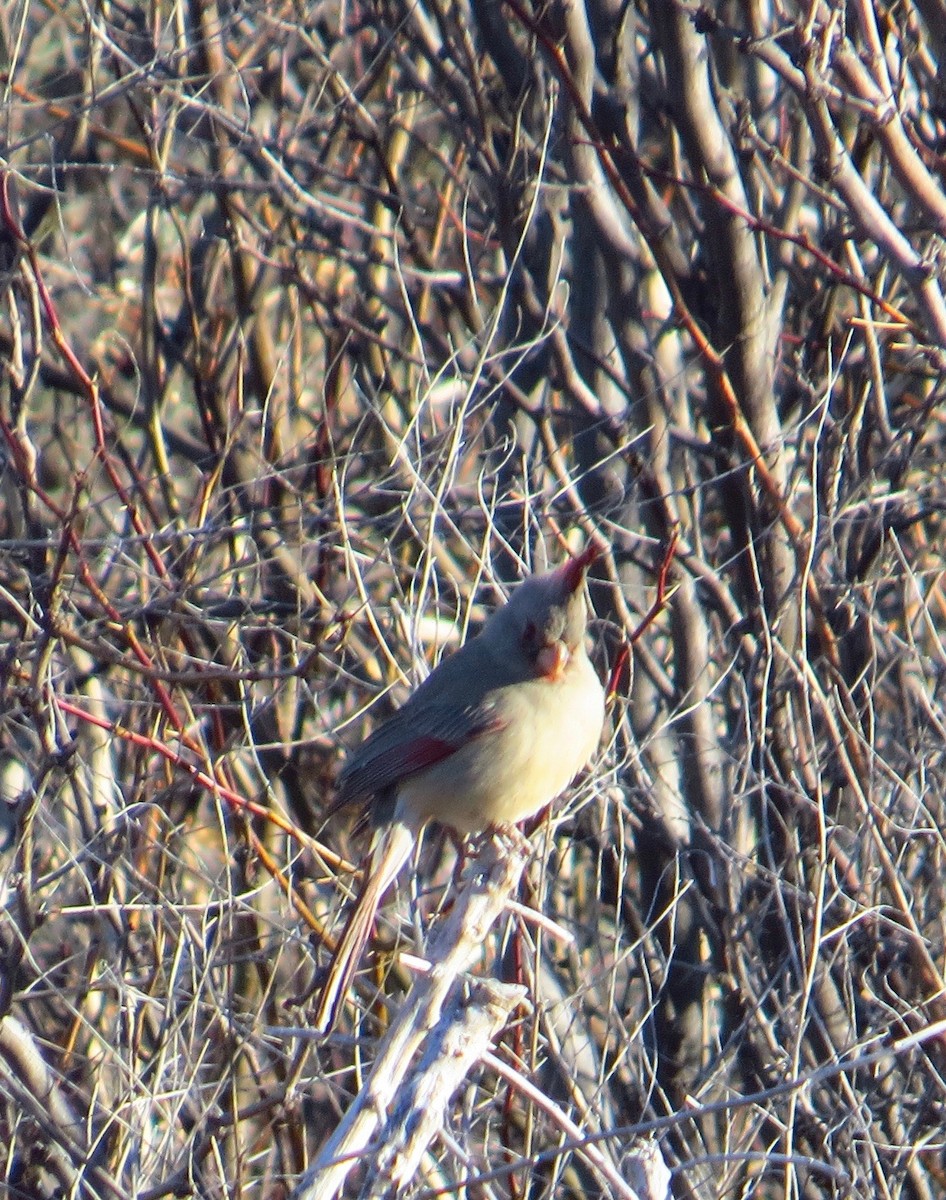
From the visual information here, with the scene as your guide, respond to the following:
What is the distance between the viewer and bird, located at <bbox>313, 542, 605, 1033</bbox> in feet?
17.2

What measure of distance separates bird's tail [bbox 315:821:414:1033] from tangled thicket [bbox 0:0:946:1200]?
5.8 inches

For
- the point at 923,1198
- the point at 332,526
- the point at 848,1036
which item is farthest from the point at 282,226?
the point at 923,1198

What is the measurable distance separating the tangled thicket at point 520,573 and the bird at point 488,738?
22 centimetres

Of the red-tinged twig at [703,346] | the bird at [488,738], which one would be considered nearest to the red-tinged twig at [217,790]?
the bird at [488,738]

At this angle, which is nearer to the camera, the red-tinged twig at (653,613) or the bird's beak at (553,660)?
the red-tinged twig at (653,613)

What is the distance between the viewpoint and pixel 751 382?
660 centimetres

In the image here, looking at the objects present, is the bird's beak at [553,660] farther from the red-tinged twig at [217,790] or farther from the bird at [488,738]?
the red-tinged twig at [217,790]

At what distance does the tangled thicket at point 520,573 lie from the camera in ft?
19.1

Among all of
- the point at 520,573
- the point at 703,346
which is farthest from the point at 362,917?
the point at 703,346

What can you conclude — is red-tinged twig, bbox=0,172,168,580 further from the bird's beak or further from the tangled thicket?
the bird's beak

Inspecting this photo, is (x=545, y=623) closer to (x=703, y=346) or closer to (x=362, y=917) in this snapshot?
(x=362, y=917)

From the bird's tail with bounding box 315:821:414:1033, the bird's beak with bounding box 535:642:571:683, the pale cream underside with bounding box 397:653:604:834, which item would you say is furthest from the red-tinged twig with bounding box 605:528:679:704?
the bird's tail with bounding box 315:821:414:1033

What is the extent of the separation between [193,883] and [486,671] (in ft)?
Answer: 9.69

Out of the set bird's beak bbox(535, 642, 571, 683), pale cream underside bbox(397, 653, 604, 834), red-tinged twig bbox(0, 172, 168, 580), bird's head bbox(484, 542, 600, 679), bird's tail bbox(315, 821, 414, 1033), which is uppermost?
red-tinged twig bbox(0, 172, 168, 580)
